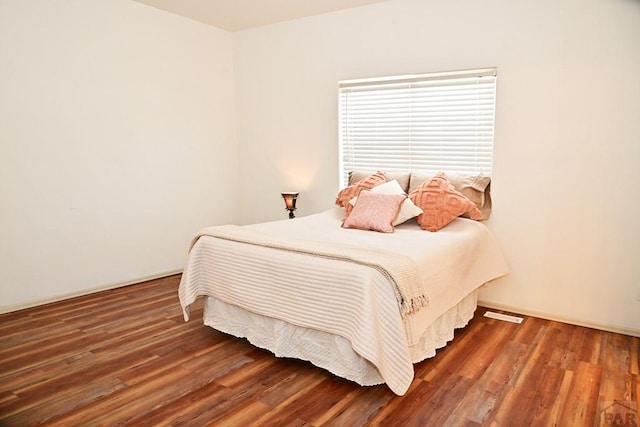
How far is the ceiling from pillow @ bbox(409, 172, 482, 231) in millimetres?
1745

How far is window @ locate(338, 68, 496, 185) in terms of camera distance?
3502 mm

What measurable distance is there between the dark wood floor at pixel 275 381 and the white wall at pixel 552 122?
354 mm

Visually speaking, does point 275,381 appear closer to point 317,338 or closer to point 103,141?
point 317,338

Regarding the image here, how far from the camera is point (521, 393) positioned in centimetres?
229

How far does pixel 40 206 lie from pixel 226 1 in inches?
91.5

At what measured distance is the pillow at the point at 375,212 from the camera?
3.25m

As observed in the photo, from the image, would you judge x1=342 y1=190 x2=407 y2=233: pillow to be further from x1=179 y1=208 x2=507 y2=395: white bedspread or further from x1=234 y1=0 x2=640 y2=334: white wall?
x1=234 y1=0 x2=640 y2=334: white wall

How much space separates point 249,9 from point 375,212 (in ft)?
7.63

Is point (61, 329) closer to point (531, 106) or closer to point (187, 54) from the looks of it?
point (187, 54)

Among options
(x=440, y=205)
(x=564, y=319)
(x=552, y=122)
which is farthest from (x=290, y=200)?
(x=564, y=319)

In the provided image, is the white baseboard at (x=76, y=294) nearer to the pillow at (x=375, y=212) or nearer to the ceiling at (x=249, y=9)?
the pillow at (x=375, y=212)

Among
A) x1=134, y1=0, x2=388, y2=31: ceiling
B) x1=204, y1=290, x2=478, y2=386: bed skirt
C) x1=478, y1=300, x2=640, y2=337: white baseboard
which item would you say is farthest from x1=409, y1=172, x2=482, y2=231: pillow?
x1=134, y1=0, x2=388, y2=31: ceiling

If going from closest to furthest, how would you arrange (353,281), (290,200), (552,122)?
1. (353,281)
2. (552,122)
3. (290,200)

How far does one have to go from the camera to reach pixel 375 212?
3.31 meters
